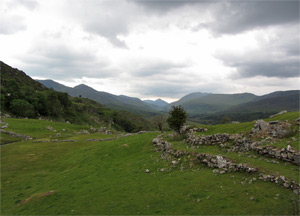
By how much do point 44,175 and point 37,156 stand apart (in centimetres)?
1563

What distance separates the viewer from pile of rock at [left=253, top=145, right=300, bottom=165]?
772 inches

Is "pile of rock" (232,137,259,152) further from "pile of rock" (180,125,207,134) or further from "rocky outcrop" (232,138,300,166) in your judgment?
"pile of rock" (180,125,207,134)

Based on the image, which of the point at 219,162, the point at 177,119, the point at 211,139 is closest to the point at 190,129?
the point at 177,119

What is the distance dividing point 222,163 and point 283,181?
261 inches

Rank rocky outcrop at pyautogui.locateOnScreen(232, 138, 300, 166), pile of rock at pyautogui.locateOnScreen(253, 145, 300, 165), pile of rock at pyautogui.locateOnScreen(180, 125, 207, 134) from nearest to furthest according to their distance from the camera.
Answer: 1. pile of rock at pyautogui.locateOnScreen(253, 145, 300, 165)
2. rocky outcrop at pyautogui.locateOnScreen(232, 138, 300, 166)
3. pile of rock at pyautogui.locateOnScreen(180, 125, 207, 134)

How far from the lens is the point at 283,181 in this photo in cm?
1656

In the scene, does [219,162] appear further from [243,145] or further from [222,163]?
[243,145]

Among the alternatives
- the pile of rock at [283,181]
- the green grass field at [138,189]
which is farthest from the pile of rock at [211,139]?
the pile of rock at [283,181]

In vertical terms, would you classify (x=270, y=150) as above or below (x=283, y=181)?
above

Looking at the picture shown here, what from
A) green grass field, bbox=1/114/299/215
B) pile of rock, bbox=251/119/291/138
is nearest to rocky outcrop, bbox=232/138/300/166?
green grass field, bbox=1/114/299/215

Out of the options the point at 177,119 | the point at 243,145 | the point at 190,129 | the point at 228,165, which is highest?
the point at 177,119

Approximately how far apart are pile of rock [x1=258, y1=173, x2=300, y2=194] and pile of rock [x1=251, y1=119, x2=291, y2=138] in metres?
10.8

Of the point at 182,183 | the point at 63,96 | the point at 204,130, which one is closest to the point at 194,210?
the point at 182,183

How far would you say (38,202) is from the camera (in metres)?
22.7
